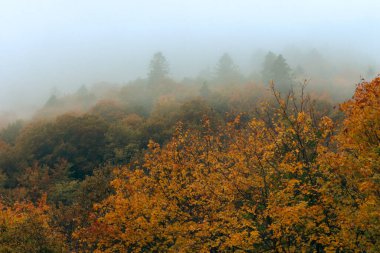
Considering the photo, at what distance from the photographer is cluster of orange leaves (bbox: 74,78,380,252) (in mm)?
15969

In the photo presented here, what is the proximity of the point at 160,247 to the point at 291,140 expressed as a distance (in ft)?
35.9

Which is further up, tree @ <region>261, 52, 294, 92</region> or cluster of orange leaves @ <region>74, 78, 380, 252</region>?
tree @ <region>261, 52, 294, 92</region>

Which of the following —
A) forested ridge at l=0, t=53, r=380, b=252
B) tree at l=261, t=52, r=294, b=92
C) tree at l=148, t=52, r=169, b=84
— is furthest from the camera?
tree at l=148, t=52, r=169, b=84

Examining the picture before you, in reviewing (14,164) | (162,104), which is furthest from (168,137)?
(14,164)

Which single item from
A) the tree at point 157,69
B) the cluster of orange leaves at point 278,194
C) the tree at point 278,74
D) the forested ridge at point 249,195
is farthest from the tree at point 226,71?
the cluster of orange leaves at point 278,194

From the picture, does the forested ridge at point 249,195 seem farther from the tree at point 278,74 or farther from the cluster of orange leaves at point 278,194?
the tree at point 278,74

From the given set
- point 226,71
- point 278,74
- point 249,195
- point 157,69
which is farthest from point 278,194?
point 157,69

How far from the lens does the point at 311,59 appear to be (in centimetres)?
14962

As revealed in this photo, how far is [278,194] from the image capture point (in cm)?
1666

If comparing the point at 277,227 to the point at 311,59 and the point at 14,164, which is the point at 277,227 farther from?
the point at 311,59

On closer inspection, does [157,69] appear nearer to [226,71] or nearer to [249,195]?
[226,71]

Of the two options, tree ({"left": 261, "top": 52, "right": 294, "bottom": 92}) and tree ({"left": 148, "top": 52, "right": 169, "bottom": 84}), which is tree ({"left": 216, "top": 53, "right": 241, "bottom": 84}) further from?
tree ({"left": 148, "top": 52, "right": 169, "bottom": 84})

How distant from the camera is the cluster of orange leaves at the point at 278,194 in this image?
629 inches

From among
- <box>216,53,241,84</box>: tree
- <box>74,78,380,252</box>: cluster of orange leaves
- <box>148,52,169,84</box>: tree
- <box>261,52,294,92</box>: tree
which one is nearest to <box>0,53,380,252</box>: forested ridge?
<box>74,78,380,252</box>: cluster of orange leaves
